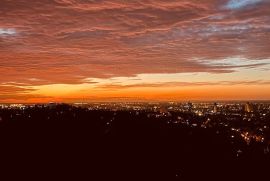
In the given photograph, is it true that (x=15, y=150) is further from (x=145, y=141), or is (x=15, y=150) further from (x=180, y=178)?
(x=145, y=141)

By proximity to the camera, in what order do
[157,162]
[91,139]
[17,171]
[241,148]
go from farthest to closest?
[241,148] → [91,139] → [157,162] → [17,171]

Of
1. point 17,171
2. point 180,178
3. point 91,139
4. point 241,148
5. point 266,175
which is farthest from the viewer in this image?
point 241,148

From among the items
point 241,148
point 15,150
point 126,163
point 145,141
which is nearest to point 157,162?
point 126,163

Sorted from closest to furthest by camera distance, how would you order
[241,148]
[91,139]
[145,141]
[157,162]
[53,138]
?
[157,162] < [53,138] < [91,139] < [145,141] < [241,148]

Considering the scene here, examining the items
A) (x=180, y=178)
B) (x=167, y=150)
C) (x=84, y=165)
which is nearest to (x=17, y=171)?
(x=84, y=165)

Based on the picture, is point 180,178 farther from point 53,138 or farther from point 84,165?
point 53,138

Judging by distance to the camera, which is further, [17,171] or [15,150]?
[15,150]

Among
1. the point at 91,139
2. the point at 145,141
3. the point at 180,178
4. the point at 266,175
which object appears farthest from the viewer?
the point at 145,141

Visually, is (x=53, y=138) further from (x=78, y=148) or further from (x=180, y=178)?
(x=180, y=178)

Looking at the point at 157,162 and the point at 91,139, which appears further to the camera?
the point at 91,139
